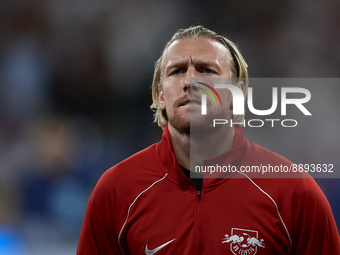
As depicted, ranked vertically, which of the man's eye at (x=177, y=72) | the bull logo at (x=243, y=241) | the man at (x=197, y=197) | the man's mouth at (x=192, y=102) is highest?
the man's eye at (x=177, y=72)

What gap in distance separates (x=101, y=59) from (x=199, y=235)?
2330mm

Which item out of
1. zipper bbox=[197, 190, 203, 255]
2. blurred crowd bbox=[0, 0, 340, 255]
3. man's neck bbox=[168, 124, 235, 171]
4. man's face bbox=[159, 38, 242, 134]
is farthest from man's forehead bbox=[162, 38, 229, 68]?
blurred crowd bbox=[0, 0, 340, 255]

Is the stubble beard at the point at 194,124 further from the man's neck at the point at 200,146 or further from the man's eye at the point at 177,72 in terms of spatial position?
the man's eye at the point at 177,72

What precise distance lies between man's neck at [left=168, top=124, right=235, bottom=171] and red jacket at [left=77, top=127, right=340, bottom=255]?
0.05 meters

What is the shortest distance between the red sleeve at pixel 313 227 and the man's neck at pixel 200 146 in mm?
372

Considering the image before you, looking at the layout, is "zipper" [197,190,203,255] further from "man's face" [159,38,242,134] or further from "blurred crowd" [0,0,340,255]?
"blurred crowd" [0,0,340,255]

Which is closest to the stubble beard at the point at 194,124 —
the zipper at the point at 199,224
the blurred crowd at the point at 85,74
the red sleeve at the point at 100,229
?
the zipper at the point at 199,224

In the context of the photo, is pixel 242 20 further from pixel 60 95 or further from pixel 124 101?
pixel 60 95

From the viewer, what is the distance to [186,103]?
1210 millimetres

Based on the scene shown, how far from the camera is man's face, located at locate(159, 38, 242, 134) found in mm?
1203

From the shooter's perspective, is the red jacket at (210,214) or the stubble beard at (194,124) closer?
the red jacket at (210,214)

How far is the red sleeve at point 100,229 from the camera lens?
1245 mm

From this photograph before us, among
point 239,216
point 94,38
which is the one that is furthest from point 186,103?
point 94,38

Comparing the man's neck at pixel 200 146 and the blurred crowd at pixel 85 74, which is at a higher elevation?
the blurred crowd at pixel 85 74
